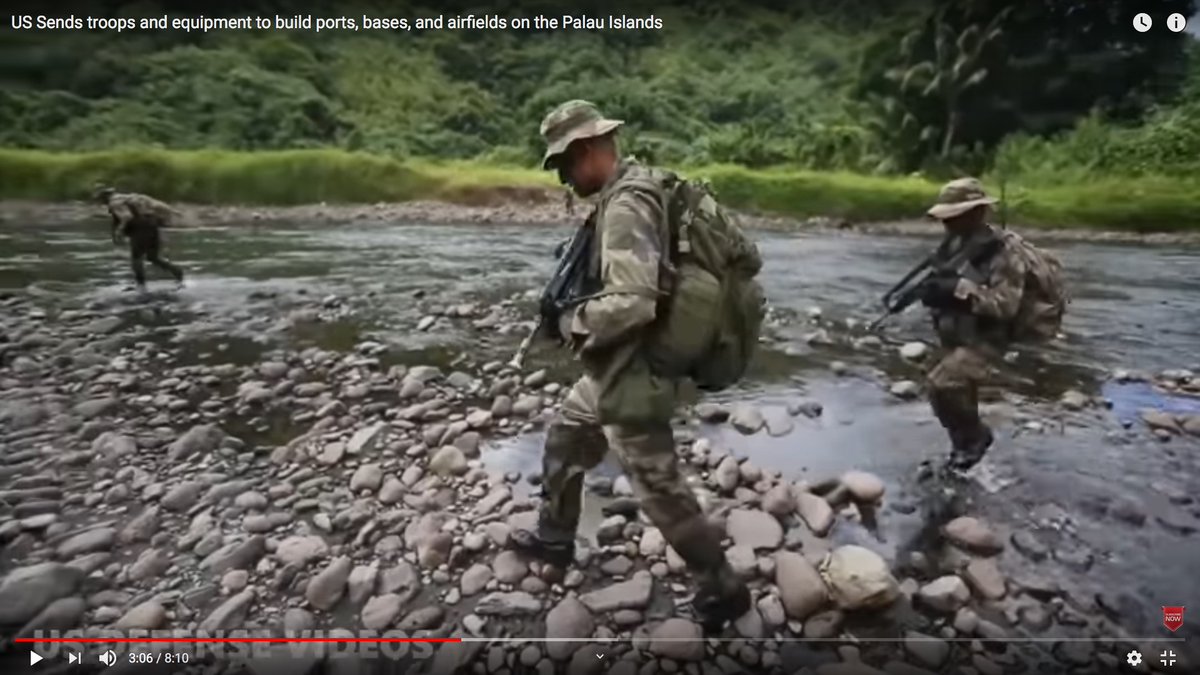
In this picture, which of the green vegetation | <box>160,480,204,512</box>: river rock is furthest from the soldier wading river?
the green vegetation

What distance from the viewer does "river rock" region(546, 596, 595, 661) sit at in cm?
133

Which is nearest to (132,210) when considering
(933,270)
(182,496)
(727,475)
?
(182,496)

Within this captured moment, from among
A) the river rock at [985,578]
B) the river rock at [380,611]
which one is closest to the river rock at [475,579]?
the river rock at [380,611]

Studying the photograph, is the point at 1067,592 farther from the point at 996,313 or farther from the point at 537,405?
the point at 537,405

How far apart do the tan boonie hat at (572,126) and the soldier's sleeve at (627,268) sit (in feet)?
0.46

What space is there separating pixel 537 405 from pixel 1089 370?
4.76ft

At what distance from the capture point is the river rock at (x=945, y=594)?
4.34 ft

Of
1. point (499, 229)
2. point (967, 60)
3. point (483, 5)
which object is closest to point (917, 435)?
point (967, 60)

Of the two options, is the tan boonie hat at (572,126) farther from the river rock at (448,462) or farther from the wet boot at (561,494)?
the river rock at (448,462)

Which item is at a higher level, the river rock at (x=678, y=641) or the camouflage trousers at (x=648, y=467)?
the camouflage trousers at (x=648, y=467)

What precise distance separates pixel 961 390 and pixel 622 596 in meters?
0.94

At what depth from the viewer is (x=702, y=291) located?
1.15m

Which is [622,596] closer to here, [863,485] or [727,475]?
[727,475]

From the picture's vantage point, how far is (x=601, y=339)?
1121 mm
